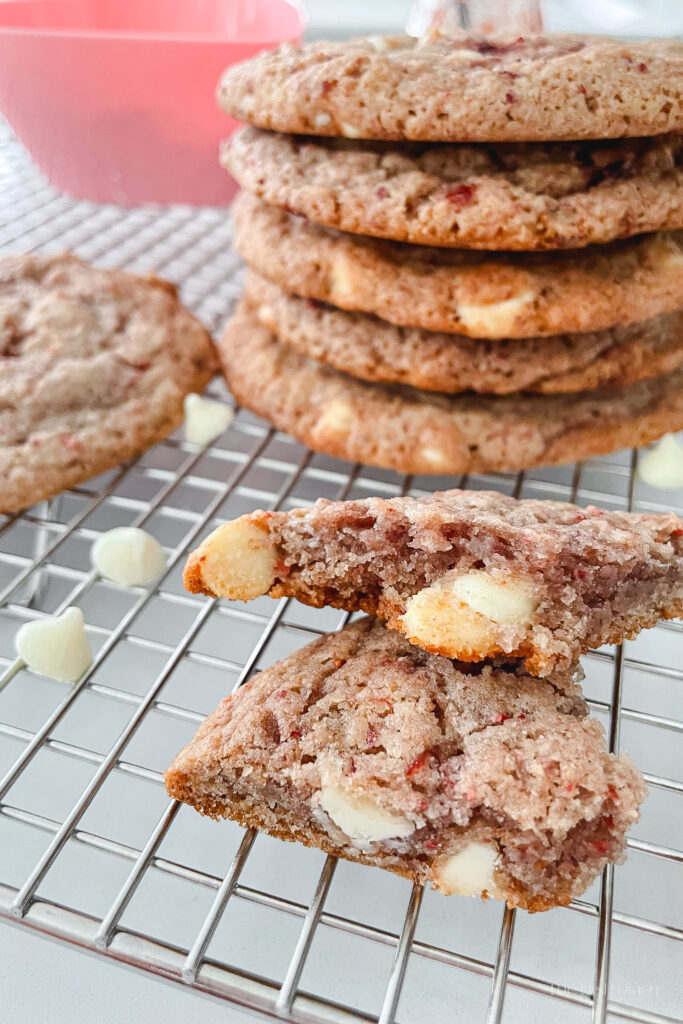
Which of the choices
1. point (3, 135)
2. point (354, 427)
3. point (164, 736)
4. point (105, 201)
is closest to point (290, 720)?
point (164, 736)

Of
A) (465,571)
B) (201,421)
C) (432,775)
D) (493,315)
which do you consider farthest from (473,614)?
(201,421)

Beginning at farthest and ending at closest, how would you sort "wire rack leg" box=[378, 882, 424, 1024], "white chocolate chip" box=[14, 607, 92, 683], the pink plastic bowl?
1. the pink plastic bowl
2. "white chocolate chip" box=[14, 607, 92, 683]
3. "wire rack leg" box=[378, 882, 424, 1024]

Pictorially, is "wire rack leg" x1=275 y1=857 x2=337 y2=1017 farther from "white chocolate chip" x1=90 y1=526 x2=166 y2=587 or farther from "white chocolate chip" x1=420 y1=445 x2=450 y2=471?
"white chocolate chip" x1=420 y1=445 x2=450 y2=471

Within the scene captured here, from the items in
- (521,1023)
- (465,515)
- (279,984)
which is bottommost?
(521,1023)

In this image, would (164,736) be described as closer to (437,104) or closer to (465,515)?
(465,515)

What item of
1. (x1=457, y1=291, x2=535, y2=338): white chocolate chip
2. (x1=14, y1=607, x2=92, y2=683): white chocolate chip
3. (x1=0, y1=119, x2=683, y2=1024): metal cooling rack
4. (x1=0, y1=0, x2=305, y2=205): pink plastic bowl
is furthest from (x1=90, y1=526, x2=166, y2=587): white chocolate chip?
(x1=0, y1=0, x2=305, y2=205): pink plastic bowl

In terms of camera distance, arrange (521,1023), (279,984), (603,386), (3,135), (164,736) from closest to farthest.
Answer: (279,984)
(521,1023)
(164,736)
(603,386)
(3,135)
